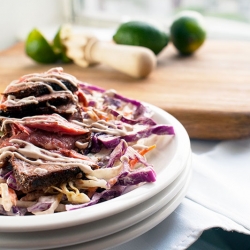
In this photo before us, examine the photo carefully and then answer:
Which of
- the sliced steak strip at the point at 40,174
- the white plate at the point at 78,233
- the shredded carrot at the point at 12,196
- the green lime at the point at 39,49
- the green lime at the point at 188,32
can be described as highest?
the sliced steak strip at the point at 40,174

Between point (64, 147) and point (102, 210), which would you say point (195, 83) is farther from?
point (102, 210)

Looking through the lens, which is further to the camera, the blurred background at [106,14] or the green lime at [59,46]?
the blurred background at [106,14]

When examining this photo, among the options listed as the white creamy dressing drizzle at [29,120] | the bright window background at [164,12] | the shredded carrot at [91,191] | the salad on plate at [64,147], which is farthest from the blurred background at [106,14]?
the shredded carrot at [91,191]

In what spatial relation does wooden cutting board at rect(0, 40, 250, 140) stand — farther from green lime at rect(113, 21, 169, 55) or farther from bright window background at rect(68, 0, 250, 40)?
bright window background at rect(68, 0, 250, 40)

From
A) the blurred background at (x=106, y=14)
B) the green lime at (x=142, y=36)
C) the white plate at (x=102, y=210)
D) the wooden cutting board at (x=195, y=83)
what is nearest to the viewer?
the white plate at (x=102, y=210)

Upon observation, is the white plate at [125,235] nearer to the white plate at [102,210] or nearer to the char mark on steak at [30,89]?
the white plate at [102,210]

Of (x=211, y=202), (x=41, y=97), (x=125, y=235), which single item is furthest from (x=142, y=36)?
(x=125, y=235)

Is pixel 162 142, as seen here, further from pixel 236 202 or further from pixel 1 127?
pixel 1 127
